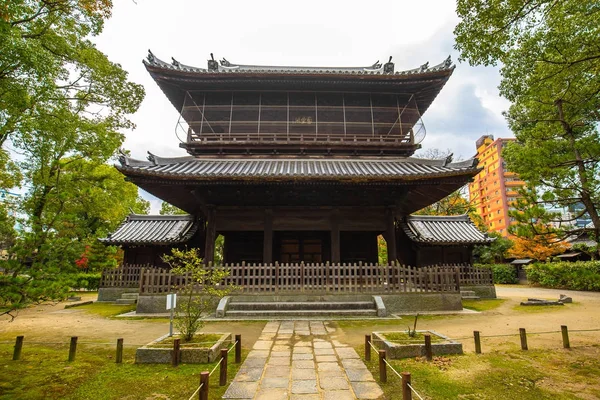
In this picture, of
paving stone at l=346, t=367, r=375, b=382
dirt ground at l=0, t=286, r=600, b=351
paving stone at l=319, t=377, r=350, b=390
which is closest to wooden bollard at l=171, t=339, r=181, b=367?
dirt ground at l=0, t=286, r=600, b=351

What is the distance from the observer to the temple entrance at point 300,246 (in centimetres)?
1595

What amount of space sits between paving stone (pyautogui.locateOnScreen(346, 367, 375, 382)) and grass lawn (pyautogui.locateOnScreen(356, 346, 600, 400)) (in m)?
0.12

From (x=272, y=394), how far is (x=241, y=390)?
1.51 feet

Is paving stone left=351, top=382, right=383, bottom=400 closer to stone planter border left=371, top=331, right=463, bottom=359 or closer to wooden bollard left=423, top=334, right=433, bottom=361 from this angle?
stone planter border left=371, top=331, right=463, bottom=359

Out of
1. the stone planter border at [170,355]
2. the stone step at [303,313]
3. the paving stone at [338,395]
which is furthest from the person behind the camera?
the stone step at [303,313]

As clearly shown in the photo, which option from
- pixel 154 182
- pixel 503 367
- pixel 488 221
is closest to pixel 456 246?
pixel 503 367

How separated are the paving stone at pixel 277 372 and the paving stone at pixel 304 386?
14.6 inches

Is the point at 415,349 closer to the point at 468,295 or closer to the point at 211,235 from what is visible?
the point at 211,235

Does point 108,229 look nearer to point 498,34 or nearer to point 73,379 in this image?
point 73,379

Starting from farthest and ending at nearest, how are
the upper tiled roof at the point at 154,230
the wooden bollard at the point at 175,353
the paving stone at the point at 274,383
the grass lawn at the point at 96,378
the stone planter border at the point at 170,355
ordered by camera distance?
the upper tiled roof at the point at 154,230
the stone planter border at the point at 170,355
the wooden bollard at the point at 175,353
the paving stone at the point at 274,383
the grass lawn at the point at 96,378

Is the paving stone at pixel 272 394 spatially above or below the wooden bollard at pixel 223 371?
below

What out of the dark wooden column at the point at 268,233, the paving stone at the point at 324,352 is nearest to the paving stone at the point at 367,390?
the paving stone at the point at 324,352

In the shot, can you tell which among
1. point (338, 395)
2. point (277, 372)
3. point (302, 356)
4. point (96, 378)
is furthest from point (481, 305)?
point (96, 378)

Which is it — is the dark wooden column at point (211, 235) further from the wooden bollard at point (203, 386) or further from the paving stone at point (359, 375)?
the wooden bollard at point (203, 386)
